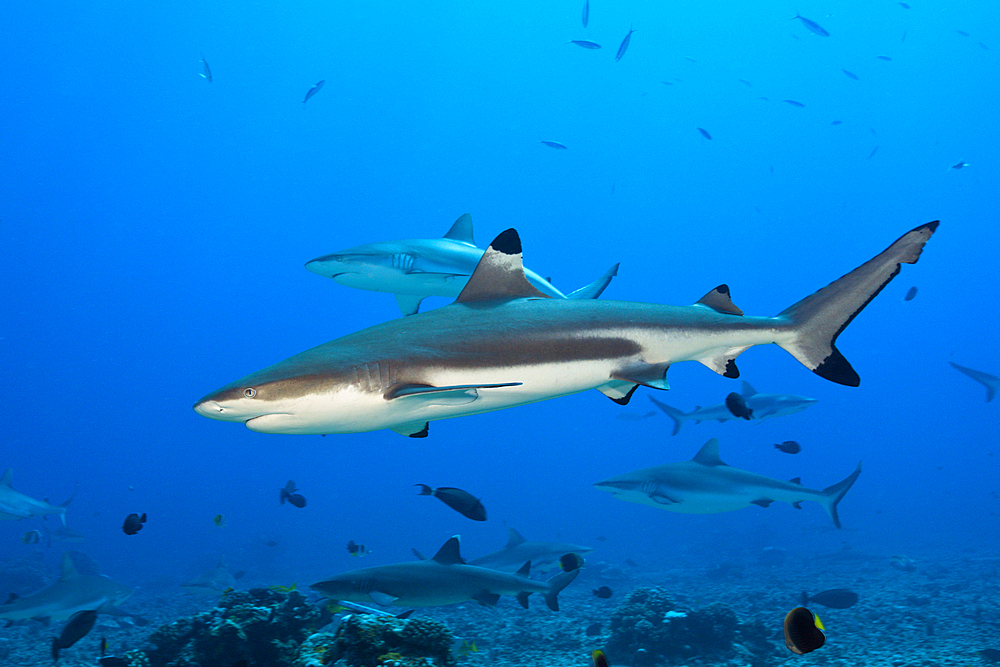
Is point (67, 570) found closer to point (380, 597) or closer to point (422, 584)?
point (380, 597)

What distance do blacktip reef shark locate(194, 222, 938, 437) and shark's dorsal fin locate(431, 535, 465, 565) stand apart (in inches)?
156

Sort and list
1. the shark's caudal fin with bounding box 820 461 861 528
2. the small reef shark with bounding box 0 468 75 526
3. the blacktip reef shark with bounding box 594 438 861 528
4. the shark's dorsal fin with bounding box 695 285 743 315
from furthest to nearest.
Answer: the small reef shark with bounding box 0 468 75 526 < the shark's caudal fin with bounding box 820 461 861 528 < the blacktip reef shark with bounding box 594 438 861 528 < the shark's dorsal fin with bounding box 695 285 743 315

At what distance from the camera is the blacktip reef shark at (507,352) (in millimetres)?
1822

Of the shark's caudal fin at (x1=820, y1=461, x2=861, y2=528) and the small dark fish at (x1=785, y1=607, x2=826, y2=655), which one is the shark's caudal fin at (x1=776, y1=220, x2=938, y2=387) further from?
the shark's caudal fin at (x1=820, y1=461, x2=861, y2=528)

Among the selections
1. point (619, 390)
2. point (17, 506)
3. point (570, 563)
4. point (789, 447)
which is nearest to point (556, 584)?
point (570, 563)

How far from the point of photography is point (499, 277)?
104 inches

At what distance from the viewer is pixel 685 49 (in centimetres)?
7712

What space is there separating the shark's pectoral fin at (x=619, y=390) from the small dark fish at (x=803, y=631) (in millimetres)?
1618

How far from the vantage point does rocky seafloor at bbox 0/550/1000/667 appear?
525 cm

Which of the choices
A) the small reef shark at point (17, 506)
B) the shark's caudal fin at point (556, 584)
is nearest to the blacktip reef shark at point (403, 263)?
the shark's caudal fin at point (556, 584)

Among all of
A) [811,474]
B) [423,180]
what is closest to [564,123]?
[423,180]

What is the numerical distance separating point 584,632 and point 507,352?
10.2 meters

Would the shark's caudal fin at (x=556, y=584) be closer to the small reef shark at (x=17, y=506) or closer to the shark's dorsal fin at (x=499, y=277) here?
the shark's dorsal fin at (x=499, y=277)

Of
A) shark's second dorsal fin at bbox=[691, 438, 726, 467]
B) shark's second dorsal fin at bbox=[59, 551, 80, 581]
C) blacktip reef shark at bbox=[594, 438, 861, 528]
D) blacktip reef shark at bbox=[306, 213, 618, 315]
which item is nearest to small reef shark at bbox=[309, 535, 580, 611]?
blacktip reef shark at bbox=[594, 438, 861, 528]
